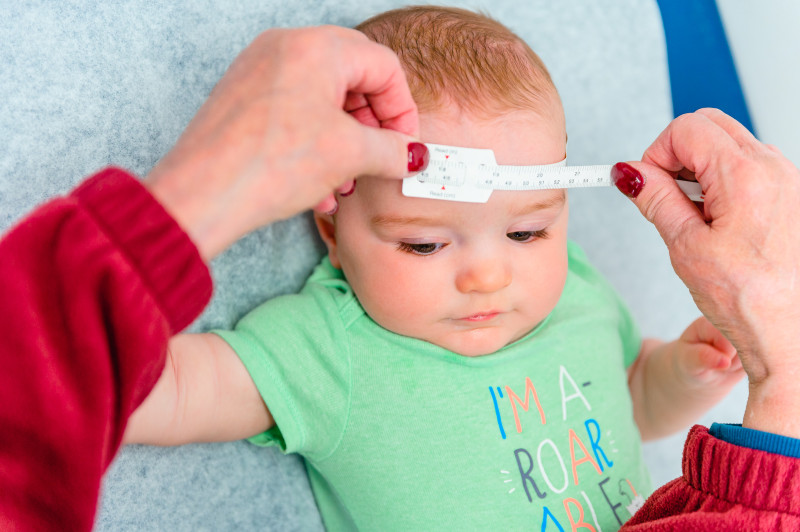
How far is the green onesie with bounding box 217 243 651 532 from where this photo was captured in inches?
45.9

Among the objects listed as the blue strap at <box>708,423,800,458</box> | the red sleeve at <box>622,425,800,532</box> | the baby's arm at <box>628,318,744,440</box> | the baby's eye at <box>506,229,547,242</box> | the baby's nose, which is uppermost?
the baby's eye at <box>506,229,547,242</box>

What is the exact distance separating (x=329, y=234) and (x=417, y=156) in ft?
1.44

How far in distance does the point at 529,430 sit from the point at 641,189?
1.46 ft

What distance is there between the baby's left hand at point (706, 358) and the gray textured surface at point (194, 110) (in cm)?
39

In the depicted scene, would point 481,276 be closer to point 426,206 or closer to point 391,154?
point 426,206

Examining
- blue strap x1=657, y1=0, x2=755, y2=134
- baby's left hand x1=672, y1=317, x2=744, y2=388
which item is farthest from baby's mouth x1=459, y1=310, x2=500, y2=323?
blue strap x1=657, y1=0, x2=755, y2=134

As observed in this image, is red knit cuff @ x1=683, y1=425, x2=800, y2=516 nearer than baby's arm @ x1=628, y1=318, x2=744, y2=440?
Yes

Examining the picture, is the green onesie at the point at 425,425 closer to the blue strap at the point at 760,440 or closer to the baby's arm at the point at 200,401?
the baby's arm at the point at 200,401

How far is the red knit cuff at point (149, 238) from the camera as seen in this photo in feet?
2.11

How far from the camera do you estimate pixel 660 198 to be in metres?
1.06

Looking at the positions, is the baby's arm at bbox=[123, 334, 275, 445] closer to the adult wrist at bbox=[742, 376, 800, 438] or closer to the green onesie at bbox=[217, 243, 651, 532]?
the green onesie at bbox=[217, 243, 651, 532]

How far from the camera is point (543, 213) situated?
1.17 metres

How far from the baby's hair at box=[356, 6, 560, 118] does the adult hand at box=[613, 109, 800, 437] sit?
27 centimetres

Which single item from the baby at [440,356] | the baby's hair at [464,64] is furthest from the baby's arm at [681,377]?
the baby's hair at [464,64]
